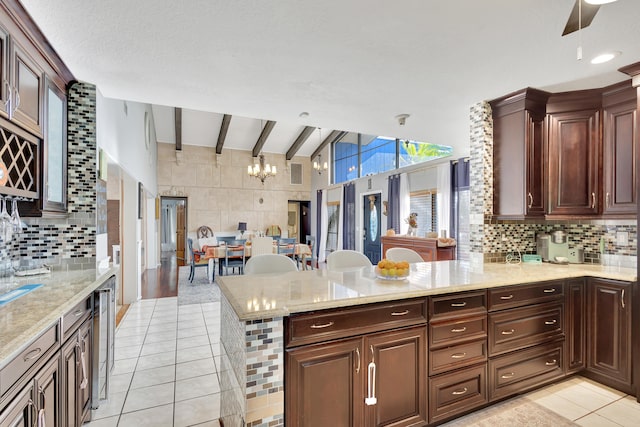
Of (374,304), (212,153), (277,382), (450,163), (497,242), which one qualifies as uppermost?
(212,153)

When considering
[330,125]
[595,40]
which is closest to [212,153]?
[330,125]

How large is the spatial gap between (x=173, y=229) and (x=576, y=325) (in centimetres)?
1388

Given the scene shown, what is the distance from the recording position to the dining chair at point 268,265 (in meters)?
2.50

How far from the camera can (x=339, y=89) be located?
9.11 feet

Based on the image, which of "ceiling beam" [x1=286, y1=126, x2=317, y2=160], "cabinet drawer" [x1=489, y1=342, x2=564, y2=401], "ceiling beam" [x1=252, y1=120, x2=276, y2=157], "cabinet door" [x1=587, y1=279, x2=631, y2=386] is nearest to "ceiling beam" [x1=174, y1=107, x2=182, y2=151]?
"ceiling beam" [x1=252, y1=120, x2=276, y2=157]

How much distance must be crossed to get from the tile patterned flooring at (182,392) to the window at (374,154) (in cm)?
435

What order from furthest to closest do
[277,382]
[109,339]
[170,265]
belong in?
1. [170,265]
2. [109,339]
3. [277,382]

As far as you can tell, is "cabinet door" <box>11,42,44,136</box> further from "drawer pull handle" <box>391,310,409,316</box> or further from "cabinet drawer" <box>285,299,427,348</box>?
"drawer pull handle" <box>391,310,409,316</box>

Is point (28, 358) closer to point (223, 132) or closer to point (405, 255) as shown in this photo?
point (405, 255)

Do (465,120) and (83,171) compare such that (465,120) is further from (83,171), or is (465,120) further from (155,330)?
(155,330)

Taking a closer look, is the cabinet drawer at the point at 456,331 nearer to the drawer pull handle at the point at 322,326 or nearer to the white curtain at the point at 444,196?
the drawer pull handle at the point at 322,326

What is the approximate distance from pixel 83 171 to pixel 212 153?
7.60 metres

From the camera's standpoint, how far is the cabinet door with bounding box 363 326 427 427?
5.64 ft

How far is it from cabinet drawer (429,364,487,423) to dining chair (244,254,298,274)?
1.30 metres
